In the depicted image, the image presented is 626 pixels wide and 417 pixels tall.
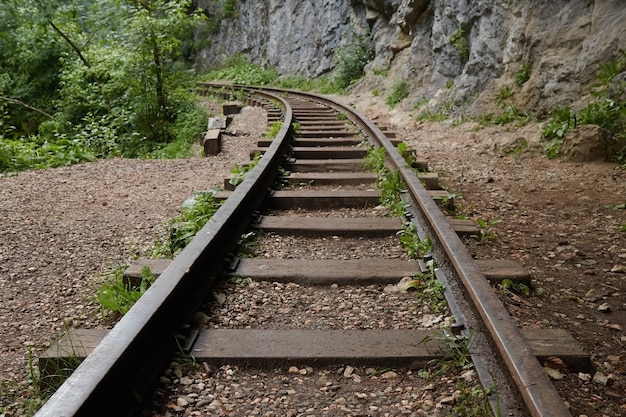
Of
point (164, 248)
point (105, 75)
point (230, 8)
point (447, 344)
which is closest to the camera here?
point (447, 344)

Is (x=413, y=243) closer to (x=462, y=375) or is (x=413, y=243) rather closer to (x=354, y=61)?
(x=462, y=375)

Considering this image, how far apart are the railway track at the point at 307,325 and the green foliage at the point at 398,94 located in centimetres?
817

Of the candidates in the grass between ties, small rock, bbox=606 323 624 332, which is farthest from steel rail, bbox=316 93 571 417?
small rock, bbox=606 323 624 332

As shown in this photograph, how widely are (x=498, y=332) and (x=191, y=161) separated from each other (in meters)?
5.14

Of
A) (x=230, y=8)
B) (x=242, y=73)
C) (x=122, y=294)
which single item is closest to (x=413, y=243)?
(x=122, y=294)

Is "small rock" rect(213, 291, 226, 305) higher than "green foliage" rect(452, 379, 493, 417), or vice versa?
"green foliage" rect(452, 379, 493, 417)

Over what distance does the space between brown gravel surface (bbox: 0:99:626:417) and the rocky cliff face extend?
3.70 ft

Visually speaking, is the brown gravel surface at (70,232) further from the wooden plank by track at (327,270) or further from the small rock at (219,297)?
the wooden plank by track at (327,270)

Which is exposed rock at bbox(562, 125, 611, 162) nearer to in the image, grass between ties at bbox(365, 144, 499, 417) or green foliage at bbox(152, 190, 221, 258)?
Answer: grass between ties at bbox(365, 144, 499, 417)

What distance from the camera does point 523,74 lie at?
25.2 feet

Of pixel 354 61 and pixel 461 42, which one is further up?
pixel 461 42

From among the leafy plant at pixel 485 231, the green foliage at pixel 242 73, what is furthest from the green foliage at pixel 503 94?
the green foliage at pixel 242 73

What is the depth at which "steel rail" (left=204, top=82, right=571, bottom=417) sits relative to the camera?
4.68 ft

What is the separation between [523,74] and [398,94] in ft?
14.2
